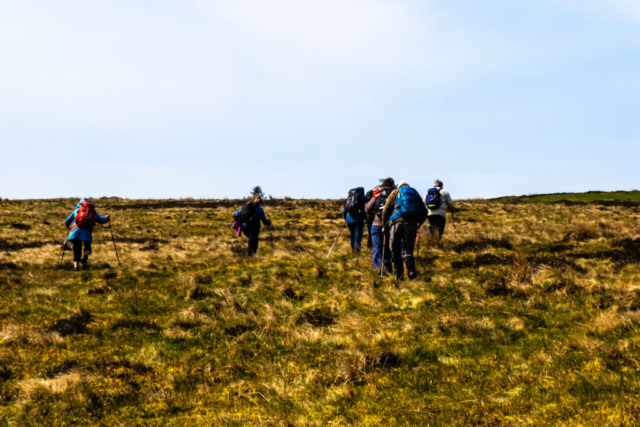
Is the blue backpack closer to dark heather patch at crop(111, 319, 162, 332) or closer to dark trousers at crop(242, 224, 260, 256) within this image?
dark heather patch at crop(111, 319, 162, 332)

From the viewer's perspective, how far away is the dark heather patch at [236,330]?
8.22 metres

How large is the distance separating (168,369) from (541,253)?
34.8 ft

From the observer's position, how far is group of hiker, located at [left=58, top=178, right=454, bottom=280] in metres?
10.8

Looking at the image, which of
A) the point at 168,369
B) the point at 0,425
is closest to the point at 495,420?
the point at 168,369

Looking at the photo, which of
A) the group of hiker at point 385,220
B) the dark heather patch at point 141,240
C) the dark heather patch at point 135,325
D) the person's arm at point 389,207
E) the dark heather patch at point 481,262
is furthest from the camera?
the dark heather patch at point 141,240

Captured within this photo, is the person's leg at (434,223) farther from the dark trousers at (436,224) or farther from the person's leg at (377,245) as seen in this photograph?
the person's leg at (377,245)

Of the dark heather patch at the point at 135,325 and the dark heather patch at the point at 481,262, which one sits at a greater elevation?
the dark heather patch at the point at 481,262

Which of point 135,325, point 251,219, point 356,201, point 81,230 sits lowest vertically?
point 135,325

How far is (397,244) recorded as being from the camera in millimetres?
10922

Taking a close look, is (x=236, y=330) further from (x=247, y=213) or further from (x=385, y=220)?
(x=247, y=213)

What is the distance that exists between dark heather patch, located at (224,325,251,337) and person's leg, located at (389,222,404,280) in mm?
3940

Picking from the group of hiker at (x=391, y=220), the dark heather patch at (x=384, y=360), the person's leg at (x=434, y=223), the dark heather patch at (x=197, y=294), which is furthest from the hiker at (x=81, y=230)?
the dark heather patch at (x=384, y=360)

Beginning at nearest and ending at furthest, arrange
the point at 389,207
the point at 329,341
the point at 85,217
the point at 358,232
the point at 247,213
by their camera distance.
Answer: the point at 329,341, the point at 389,207, the point at 85,217, the point at 358,232, the point at 247,213

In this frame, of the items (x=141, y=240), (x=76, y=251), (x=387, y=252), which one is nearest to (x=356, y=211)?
(x=387, y=252)
